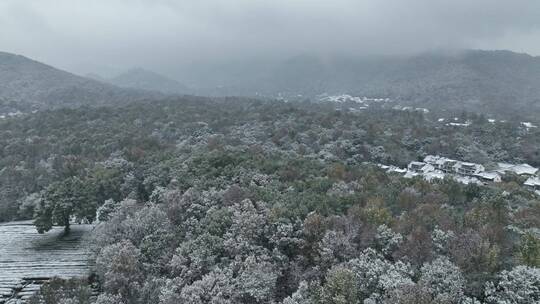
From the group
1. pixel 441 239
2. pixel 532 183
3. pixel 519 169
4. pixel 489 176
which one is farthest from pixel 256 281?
pixel 519 169

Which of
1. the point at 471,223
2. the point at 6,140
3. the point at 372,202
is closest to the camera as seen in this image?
the point at 471,223

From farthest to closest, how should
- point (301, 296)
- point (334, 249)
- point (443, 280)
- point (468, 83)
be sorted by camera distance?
point (468, 83) → point (334, 249) → point (301, 296) → point (443, 280)

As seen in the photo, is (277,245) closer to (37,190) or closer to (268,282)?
(268,282)

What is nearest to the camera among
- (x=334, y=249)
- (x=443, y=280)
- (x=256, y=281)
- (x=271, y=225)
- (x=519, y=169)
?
(x=443, y=280)

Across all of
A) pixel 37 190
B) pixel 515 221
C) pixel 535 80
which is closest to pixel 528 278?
pixel 515 221

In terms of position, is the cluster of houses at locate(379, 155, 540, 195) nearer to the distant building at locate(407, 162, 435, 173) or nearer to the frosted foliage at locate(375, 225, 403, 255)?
the distant building at locate(407, 162, 435, 173)

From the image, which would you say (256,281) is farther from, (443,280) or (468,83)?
(468,83)

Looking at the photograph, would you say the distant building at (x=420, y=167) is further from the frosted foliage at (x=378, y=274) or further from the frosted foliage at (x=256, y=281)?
the frosted foliage at (x=256, y=281)
